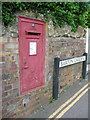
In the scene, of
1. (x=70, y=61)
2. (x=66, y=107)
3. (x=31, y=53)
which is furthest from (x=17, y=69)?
(x=70, y=61)

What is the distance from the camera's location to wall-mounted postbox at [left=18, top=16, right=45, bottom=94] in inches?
135

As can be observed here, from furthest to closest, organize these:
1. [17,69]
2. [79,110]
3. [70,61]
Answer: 1. [70,61]
2. [79,110]
3. [17,69]

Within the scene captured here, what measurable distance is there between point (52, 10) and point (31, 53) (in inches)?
56.2

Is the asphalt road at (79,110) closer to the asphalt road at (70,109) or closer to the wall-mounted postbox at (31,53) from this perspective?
the asphalt road at (70,109)

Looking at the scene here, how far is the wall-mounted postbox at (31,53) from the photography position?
3.44 m

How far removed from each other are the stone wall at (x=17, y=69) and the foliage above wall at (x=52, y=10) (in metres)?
0.17

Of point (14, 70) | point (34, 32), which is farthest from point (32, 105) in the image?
point (34, 32)

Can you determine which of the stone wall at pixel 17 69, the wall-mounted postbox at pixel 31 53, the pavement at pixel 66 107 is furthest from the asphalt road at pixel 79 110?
the wall-mounted postbox at pixel 31 53

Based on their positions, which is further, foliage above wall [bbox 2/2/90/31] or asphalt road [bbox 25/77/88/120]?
asphalt road [bbox 25/77/88/120]

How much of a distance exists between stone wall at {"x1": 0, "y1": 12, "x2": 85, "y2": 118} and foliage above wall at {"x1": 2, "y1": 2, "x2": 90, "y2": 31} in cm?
17

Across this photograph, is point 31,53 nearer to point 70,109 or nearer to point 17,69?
point 17,69

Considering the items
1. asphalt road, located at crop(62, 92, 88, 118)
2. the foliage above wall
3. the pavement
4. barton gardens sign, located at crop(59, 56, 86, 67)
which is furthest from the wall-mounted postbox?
asphalt road, located at crop(62, 92, 88, 118)

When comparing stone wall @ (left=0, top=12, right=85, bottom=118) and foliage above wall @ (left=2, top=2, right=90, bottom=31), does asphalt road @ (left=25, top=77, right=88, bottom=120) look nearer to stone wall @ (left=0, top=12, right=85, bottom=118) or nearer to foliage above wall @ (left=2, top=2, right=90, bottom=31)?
stone wall @ (left=0, top=12, right=85, bottom=118)

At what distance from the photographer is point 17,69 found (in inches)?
131
